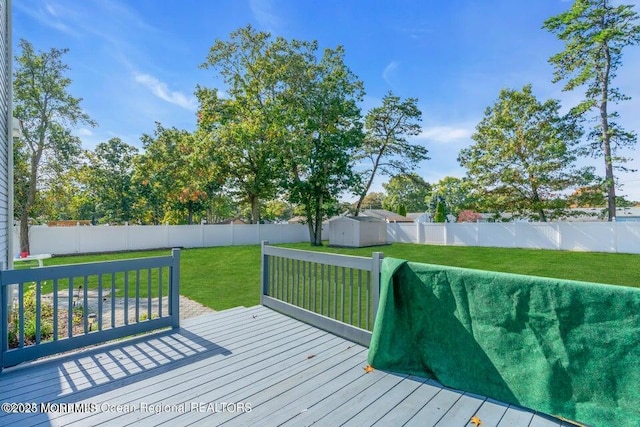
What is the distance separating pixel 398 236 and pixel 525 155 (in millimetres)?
7195

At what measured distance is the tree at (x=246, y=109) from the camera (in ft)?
49.9

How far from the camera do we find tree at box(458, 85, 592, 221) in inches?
547

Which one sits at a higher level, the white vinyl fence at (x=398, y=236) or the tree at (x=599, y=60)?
the tree at (x=599, y=60)

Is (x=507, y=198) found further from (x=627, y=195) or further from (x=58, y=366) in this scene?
(x=58, y=366)

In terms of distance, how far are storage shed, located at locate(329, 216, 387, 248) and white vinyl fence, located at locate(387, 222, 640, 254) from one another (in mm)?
1633

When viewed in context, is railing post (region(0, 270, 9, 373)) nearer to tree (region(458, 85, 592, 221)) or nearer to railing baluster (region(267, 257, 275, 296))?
railing baluster (region(267, 257, 275, 296))

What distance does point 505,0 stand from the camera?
7.04m

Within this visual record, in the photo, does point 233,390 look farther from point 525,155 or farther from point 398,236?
point 525,155

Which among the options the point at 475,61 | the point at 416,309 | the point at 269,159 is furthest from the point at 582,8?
the point at 416,309

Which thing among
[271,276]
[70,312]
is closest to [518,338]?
[271,276]

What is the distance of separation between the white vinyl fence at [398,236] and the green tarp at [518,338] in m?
13.5

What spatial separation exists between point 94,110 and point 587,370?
16.9 metres

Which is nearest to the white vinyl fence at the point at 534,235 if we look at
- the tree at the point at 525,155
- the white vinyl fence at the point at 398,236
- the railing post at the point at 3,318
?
the white vinyl fence at the point at 398,236

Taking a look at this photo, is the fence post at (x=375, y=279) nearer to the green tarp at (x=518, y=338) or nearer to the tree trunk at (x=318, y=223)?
the green tarp at (x=518, y=338)
